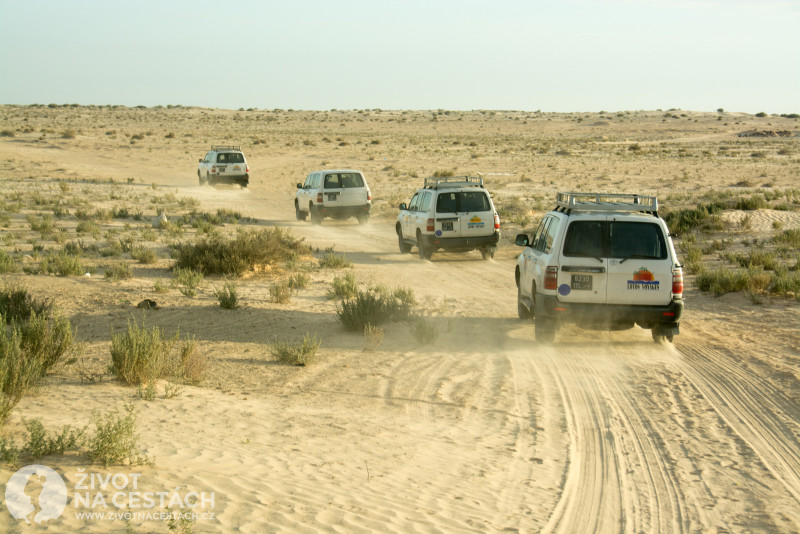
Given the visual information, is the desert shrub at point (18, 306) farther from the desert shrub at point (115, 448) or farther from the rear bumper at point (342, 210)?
the rear bumper at point (342, 210)

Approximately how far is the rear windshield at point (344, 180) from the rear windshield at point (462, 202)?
7.98 meters

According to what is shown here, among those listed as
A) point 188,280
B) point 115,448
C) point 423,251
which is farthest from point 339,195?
point 115,448

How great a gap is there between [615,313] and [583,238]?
1.07 m

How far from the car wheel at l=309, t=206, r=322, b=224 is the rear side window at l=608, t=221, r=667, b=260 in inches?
654

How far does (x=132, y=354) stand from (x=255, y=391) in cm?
135

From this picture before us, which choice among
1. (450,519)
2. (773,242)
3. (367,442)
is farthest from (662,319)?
(773,242)

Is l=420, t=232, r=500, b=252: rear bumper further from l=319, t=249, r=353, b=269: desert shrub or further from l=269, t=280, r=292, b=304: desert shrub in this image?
l=269, t=280, r=292, b=304: desert shrub

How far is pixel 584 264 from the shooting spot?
33.0 feet

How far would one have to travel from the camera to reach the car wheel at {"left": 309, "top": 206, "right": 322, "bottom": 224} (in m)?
25.7

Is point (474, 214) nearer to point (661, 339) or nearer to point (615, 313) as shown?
point (661, 339)

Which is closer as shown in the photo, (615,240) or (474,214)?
(615,240)

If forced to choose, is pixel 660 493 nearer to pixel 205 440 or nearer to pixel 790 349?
pixel 205 440

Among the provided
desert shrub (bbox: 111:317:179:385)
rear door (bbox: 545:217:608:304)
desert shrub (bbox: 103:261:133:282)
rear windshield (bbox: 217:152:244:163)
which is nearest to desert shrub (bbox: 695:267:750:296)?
rear door (bbox: 545:217:608:304)

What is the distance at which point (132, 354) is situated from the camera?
26.2 feet
